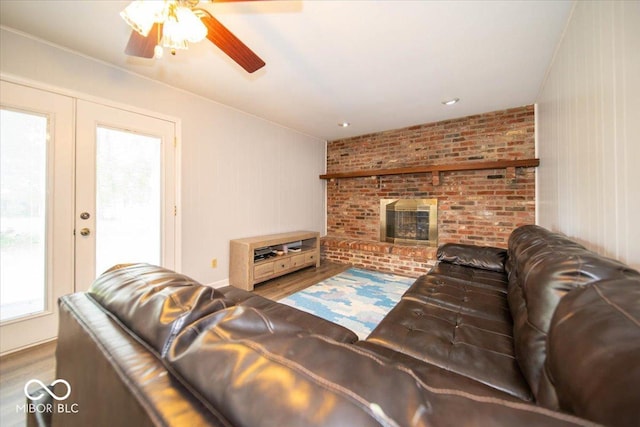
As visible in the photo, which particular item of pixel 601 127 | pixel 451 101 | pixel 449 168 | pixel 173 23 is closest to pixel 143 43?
pixel 173 23

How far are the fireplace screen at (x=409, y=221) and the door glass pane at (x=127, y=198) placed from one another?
3327 mm

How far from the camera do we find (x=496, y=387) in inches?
34.5

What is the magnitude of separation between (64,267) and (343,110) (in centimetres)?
334

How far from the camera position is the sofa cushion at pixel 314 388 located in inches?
11.9

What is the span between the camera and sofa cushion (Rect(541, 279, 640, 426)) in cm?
38

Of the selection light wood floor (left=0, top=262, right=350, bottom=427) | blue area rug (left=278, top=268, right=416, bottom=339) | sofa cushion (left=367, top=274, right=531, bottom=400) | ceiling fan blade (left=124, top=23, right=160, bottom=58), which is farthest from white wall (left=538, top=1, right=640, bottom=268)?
light wood floor (left=0, top=262, right=350, bottom=427)

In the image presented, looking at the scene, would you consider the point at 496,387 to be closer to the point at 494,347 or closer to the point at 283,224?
the point at 494,347

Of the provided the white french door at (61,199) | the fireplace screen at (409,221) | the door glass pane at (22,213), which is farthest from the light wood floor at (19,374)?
the fireplace screen at (409,221)

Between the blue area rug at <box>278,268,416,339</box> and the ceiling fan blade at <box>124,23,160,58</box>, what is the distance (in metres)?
2.41

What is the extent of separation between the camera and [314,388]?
0.34 meters

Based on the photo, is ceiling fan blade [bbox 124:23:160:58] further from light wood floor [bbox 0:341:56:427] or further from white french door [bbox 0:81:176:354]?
light wood floor [bbox 0:341:56:427]

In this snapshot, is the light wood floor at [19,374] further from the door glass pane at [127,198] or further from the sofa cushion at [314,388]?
the sofa cushion at [314,388]

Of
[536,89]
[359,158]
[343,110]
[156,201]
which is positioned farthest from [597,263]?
[359,158]

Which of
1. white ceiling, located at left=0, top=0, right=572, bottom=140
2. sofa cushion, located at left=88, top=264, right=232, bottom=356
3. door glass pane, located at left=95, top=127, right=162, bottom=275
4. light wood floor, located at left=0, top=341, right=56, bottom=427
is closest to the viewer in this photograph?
sofa cushion, located at left=88, top=264, right=232, bottom=356
